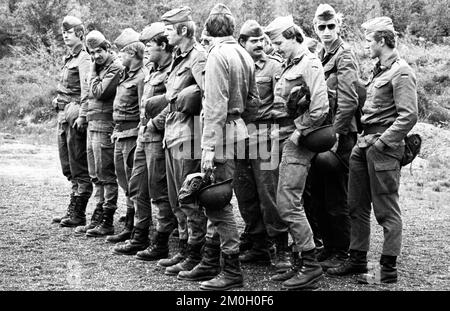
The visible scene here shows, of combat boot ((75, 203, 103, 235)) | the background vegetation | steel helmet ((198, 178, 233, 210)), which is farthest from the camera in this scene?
the background vegetation

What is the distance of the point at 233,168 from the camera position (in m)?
5.34

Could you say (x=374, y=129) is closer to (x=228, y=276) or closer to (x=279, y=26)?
(x=279, y=26)

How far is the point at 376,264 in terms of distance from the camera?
6.04 m

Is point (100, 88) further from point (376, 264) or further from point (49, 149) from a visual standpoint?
point (49, 149)

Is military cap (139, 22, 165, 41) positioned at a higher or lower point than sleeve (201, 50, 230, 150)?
higher

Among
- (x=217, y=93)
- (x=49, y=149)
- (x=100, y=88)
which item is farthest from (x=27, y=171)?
(x=217, y=93)

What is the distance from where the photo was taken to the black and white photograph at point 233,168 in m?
5.22

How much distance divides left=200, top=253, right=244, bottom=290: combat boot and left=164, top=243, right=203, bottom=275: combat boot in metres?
0.47

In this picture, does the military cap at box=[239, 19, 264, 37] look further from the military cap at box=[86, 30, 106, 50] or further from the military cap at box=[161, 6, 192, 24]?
the military cap at box=[86, 30, 106, 50]

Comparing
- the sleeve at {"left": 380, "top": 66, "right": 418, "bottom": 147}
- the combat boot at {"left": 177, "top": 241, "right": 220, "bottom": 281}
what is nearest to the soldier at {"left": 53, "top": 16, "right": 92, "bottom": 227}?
the combat boot at {"left": 177, "top": 241, "right": 220, "bottom": 281}

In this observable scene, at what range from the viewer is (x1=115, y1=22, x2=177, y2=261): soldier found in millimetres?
6191

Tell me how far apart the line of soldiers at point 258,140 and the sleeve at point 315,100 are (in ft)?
0.04

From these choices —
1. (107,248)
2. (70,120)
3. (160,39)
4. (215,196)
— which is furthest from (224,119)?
(70,120)

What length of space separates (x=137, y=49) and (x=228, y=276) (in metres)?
2.88
